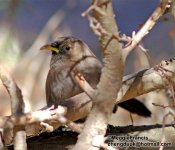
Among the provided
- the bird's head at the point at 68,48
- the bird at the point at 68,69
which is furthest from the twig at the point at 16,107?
the bird's head at the point at 68,48

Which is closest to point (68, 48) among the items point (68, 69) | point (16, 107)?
point (68, 69)

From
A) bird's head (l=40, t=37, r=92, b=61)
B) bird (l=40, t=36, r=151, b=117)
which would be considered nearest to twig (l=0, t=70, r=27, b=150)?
bird (l=40, t=36, r=151, b=117)

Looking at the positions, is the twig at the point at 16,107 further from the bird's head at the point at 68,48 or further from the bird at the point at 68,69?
the bird's head at the point at 68,48

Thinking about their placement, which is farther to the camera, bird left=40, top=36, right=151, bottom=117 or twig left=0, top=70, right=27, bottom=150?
bird left=40, top=36, right=151, bottom=117

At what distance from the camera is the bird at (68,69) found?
1.78 m

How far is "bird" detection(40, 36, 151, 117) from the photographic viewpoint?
1782 millimetres

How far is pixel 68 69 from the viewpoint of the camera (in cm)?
187

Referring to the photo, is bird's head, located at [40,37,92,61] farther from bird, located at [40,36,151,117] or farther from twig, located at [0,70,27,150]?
twig, located at [0,70,27,150]

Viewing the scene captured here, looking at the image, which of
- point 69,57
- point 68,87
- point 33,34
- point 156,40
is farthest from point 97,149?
point 156,40

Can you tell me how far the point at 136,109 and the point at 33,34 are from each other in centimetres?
101

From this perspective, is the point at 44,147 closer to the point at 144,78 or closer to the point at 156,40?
the point at 144,78

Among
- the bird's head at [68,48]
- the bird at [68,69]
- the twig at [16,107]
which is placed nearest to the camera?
the twig at [16,107]

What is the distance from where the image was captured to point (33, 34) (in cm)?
274

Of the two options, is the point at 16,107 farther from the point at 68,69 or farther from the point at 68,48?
the point at 68,48
